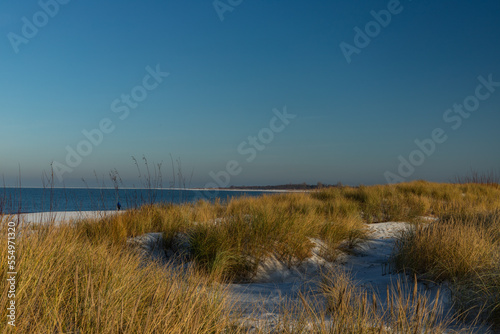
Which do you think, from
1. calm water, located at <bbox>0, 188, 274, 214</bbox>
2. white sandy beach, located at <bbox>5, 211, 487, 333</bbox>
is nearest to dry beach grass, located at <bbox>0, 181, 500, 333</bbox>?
white sandy beach, located at <bbox>5, 211, 487, 333</bbox>

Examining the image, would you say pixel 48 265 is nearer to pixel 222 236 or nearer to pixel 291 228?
pixel 222 236

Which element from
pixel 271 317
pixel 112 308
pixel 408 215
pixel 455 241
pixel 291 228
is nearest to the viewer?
pixel 112 308

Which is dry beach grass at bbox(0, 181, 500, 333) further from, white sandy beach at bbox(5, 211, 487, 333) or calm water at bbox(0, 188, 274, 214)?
calm water at bbox(0, 188, 274, 214)

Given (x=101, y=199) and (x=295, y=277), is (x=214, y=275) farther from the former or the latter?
(x=101, y=199)

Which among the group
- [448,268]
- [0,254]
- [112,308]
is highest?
[0,254]

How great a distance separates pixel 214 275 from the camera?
386cm

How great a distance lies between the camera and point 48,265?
2529 millimetres

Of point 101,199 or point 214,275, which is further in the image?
point 101,199

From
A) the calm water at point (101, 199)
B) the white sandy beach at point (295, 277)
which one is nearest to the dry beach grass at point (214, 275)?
the white sandy beach at point (295, 277)

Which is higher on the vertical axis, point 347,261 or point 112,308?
point 112,308

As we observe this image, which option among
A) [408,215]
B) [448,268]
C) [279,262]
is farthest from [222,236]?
[408,215]

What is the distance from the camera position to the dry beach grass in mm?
1963

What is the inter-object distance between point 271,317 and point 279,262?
2369 mm

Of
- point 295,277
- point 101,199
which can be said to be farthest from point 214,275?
point 101,199
